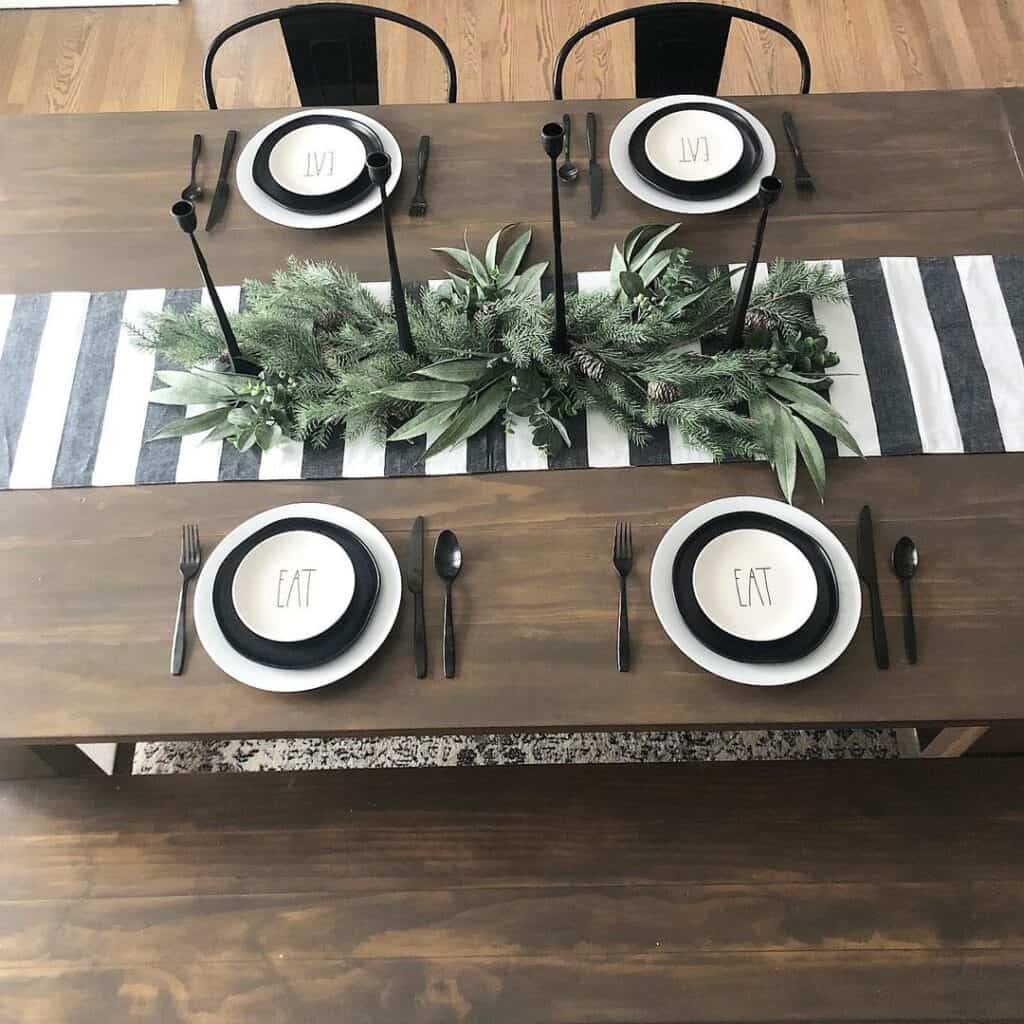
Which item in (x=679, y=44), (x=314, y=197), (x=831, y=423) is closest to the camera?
(x=831, y=423)

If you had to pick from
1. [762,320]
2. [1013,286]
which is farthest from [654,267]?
[1013,286]

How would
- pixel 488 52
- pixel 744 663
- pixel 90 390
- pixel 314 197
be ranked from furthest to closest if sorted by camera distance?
1. pixel 488 52
2. pixel 314 197
3. pixel 90 390
4. pixel 744 663

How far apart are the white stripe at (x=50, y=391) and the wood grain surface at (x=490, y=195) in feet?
0.16

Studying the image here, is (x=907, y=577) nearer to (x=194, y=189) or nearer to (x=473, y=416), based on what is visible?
(x=473, y=416)

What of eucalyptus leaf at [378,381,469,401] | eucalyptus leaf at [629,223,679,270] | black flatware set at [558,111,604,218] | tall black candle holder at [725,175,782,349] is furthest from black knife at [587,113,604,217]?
eucalyptus leaf at [378,381,469,401]

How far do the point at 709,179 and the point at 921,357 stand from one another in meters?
0.39

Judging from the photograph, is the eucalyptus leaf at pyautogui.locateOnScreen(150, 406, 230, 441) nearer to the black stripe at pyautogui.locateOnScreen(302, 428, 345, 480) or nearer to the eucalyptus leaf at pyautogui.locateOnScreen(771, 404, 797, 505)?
the black stripe at pyautogui.locateOnScreen(302, 428, 345, 480)

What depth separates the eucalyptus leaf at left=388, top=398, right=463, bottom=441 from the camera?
3.69ft

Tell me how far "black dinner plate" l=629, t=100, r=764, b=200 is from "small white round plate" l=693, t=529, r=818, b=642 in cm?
54

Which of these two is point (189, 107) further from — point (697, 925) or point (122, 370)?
point (697, 925)

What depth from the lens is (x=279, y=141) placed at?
1.40 metres

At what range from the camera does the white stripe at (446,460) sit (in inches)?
44.9

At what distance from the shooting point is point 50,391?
1.20 metres

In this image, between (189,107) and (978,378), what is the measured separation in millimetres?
2290
